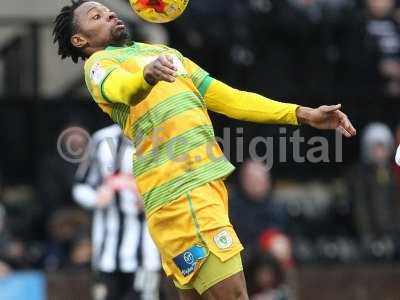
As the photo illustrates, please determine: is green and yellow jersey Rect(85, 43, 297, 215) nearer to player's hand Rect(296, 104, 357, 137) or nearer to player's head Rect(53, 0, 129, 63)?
player's head Rect(53, 0, 129, 63)

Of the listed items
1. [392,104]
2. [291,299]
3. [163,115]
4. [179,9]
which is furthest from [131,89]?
[392,104]

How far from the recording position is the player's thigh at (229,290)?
7172 millimetres

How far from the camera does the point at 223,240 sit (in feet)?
23.7

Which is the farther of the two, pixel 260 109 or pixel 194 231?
pixel 260 109

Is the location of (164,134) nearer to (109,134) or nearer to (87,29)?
(87,29)

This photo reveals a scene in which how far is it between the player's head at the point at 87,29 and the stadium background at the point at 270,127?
499 centimetres

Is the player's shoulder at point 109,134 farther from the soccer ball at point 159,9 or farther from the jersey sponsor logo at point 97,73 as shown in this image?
the jersey sponsor logo at point 97,73

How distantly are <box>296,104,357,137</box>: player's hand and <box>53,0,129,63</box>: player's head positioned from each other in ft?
3.52

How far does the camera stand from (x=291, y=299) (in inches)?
496

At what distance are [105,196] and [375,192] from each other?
345cm

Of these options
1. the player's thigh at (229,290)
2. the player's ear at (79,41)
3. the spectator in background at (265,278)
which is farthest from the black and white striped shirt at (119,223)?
the player's thigh at (229,290)

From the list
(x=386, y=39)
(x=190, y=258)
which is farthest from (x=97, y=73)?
(x=386, y=39)

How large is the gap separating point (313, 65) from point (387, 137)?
1.26m

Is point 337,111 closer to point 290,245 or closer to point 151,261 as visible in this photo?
point 151,261
